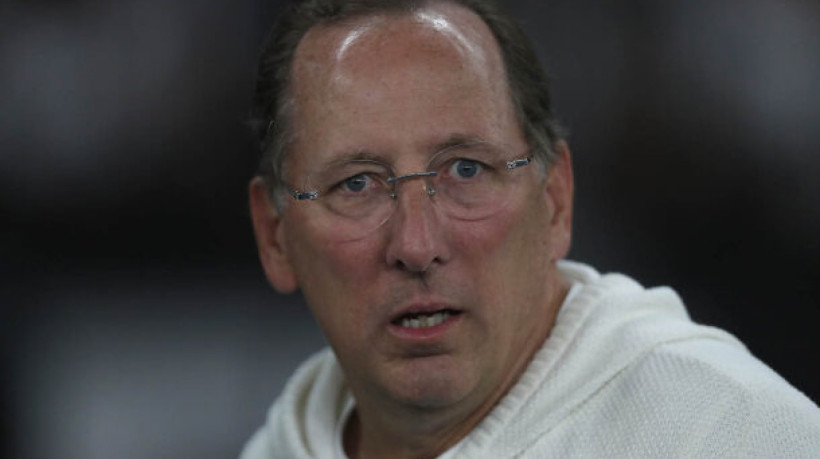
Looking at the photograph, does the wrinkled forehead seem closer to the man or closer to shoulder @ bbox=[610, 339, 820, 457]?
the man

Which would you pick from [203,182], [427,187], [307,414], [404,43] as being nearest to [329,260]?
[427,187]

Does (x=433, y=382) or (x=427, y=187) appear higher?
(x=427, y=187)

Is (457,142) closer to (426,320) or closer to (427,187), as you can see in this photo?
(427,187)

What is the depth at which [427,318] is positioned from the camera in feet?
6.82

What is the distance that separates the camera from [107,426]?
13.1 ft

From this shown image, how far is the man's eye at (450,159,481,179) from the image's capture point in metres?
2.13

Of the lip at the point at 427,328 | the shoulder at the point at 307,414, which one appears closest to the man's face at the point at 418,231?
the lip at the point at 427,328

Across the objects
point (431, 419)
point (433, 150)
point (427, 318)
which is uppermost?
point (433, 150)

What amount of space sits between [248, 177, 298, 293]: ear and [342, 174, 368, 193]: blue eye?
0.25 m

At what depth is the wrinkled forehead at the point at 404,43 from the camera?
214 cm

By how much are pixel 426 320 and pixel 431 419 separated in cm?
21

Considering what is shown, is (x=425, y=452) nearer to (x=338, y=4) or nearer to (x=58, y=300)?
(x=338, y=4)

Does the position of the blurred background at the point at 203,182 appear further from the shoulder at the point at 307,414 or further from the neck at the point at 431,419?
the neck at the point at 431,419

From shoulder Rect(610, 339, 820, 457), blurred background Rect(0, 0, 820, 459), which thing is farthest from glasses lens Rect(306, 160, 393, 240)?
blurred background Rect(0, 0, 820, 459)
